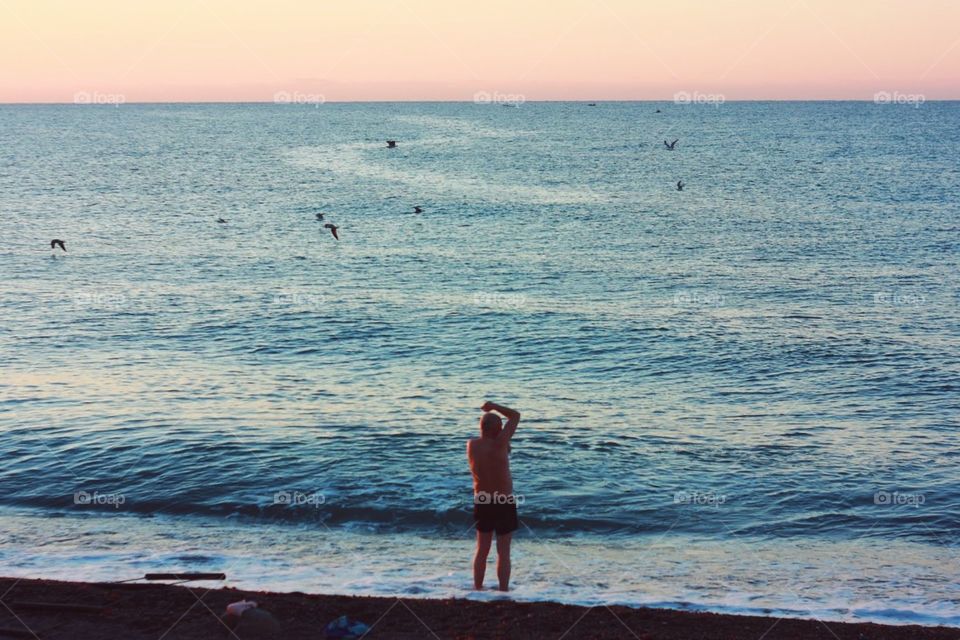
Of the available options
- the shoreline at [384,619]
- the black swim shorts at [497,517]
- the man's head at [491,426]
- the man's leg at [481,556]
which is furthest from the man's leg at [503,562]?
the man's head at [491,426]

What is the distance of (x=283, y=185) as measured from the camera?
82.2 m

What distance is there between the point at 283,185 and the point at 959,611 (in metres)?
76.0

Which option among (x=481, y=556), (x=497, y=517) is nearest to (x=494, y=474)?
(x=497, y=517)

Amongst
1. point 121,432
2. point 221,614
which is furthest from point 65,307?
point 221,614

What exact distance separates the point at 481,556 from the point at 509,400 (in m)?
11.7

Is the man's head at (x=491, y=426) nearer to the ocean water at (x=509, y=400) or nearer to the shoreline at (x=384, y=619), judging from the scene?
the shoreline at (x=384, y=619)

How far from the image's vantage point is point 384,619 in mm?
10023

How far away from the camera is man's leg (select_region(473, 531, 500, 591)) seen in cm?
1103

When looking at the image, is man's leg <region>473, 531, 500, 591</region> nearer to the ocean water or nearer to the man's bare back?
the ocean water

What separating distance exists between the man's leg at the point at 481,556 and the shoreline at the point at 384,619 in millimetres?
640

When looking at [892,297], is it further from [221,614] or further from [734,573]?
[221,614]

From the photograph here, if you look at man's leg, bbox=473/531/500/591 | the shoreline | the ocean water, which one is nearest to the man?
man's leg, bbox=473/531/500/591

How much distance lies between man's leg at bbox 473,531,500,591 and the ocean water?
251 mm

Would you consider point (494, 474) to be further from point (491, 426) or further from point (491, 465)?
point (491, 426)
